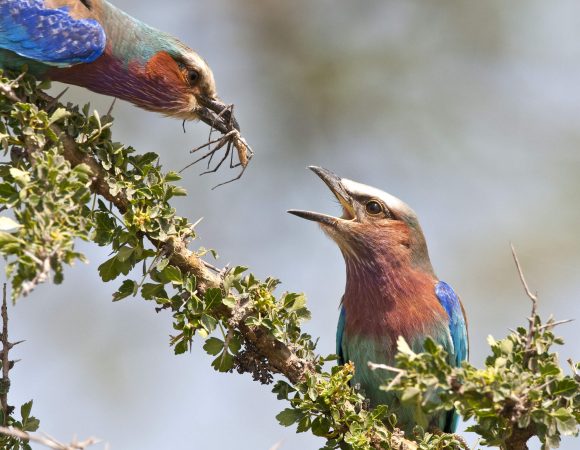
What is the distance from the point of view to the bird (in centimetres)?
471

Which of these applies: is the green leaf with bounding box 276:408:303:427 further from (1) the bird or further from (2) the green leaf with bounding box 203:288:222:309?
(1) the bird

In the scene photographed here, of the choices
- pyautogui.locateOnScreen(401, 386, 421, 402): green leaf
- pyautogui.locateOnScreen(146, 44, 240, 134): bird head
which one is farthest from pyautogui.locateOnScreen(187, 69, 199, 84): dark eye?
pyautogui.locateOnScreen(401, 386, 421, 402): green leaf

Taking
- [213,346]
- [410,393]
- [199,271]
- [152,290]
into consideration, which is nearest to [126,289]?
[152,290]

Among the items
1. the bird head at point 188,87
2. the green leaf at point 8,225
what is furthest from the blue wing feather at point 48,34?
the green leaf at point 8,225

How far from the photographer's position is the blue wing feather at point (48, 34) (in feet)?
14.1

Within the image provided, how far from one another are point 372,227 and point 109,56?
1751 millimetres

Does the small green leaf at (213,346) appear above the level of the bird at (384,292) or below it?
below

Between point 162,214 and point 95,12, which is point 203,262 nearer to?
point 162,214

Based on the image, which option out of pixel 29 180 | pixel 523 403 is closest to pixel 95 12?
pixel 29 180

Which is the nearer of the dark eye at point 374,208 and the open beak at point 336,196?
the open beak at point 336,196

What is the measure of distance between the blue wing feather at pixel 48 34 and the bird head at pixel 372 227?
1.44m

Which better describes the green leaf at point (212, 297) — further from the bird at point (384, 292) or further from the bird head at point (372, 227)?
the bird head at point (372, 227)

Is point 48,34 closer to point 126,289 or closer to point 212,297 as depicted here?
point 126,289

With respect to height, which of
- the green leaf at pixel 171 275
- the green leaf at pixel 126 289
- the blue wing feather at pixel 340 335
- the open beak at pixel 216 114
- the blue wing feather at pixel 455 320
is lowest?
the green leaf at pixel 126 289
